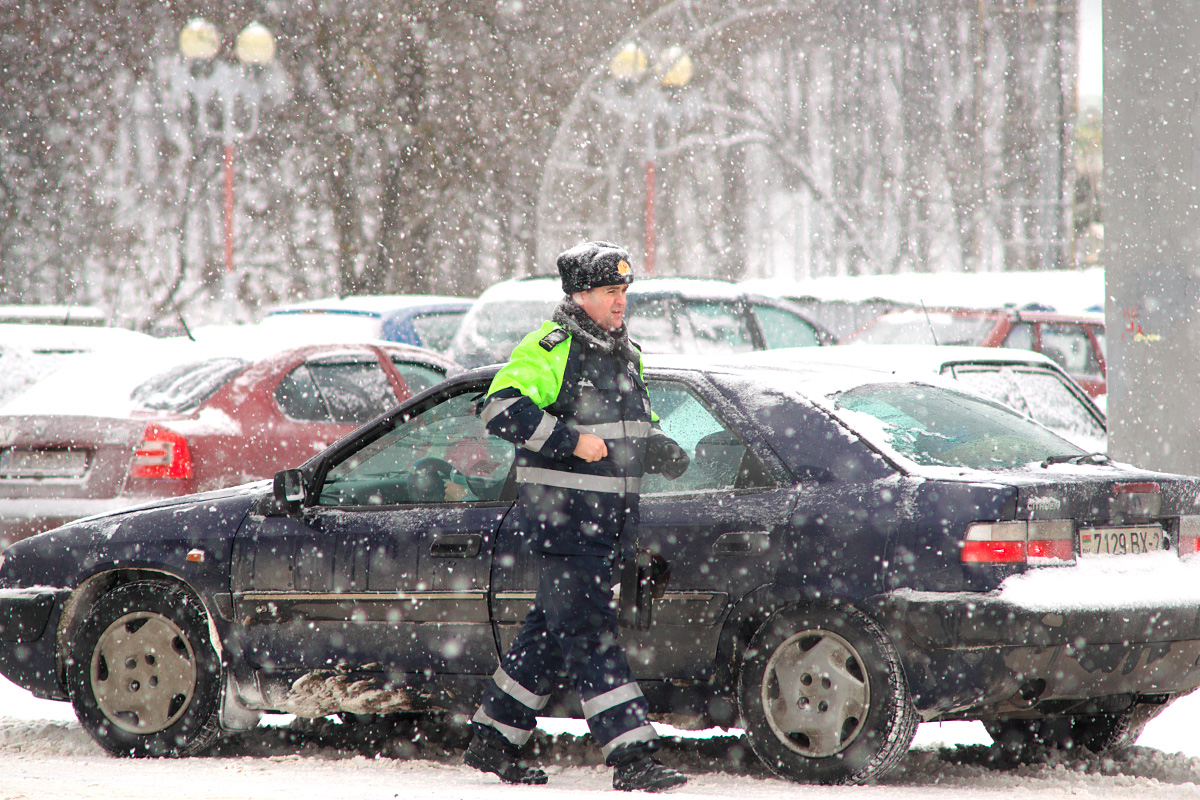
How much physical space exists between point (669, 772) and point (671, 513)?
821mm

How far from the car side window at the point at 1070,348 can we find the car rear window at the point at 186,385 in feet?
24.2

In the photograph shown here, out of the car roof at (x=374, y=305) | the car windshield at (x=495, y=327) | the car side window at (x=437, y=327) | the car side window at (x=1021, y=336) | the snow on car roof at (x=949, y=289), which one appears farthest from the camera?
the snow on car roof at (x=949, y=289)

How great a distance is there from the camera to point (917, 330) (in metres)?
13.4

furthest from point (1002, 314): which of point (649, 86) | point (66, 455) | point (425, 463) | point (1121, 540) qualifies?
point (649, 86)

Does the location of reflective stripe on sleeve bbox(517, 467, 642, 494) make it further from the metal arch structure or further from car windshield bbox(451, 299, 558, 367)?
the metal arch structure

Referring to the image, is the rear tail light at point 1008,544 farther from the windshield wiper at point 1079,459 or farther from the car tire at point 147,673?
the car tire at point 147,673

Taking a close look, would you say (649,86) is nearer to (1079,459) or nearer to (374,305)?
(374,305)

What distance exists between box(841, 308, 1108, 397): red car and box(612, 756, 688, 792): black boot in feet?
28.7

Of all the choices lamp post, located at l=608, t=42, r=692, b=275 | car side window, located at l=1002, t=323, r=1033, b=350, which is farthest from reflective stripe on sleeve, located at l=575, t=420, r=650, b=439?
lamp post, located at l=608, t=42, r=692, b=275

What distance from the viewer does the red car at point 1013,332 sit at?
13.2m

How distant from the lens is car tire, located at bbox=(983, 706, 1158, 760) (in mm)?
5312

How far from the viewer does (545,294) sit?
1341cm

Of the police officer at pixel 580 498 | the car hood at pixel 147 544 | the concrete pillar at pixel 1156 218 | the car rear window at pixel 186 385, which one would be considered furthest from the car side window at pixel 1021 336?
the police officer at pixel 580 498

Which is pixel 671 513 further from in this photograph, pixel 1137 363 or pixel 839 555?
pixel 1137 363
